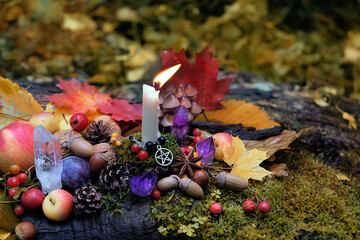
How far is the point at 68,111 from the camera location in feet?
5.46

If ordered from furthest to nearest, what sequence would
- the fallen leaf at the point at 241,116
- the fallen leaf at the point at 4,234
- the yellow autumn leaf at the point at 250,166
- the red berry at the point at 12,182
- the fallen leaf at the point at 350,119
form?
the fallen leaf at the point at 350,119, the fallen leaf at the point at 241,116, the yellow autumn leaf at the point at 250,166, the red berry at the point at 12,182, the fallen leaf at the point at 4,234

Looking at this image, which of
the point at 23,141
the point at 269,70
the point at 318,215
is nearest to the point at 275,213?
the point at 318,215

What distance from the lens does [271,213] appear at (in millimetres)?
1258

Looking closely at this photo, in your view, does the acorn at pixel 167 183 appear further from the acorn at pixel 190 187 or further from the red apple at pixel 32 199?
the red apple at pixel 32 199

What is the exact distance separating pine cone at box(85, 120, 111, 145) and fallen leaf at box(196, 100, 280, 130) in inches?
20.7

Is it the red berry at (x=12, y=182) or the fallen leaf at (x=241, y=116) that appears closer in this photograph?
the red berry at (x=12, y=182)

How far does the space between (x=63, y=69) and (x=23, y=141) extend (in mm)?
2150

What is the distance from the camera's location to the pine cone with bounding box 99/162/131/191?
49.7 inches

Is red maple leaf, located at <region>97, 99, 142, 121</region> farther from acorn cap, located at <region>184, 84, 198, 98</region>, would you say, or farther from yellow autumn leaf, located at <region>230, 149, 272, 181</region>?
yellow autumn leaf, located at <region>230, 149, 272, 181</region>

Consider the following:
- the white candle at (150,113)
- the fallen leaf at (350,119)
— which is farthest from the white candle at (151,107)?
the fallen leaf at (350,119)

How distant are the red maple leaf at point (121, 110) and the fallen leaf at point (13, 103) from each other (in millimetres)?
328

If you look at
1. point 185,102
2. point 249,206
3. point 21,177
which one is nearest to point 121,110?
point 185,102

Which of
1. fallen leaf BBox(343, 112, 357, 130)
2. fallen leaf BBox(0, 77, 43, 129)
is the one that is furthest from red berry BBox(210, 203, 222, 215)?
fallen leaf BBox(343, 112, 357, 130)

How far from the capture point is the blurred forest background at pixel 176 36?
320 centimetres
